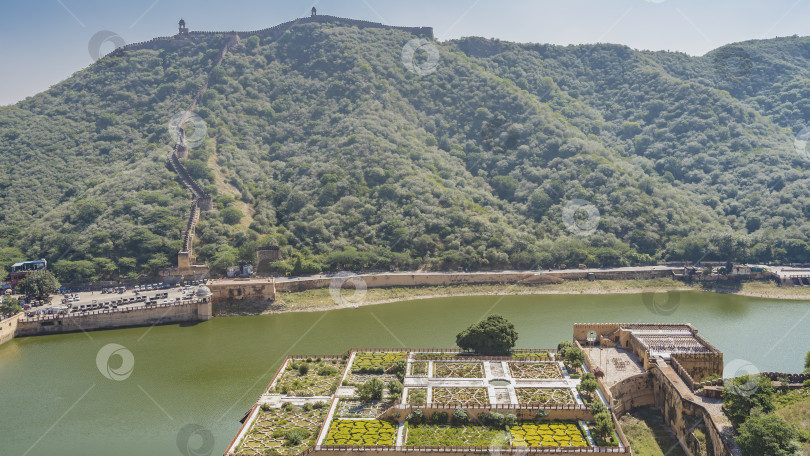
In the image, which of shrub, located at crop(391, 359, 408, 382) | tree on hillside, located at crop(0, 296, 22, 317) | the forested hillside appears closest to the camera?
shrub, located at crop(391, 359, 408, 382)

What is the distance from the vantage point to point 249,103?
89688 millimetres

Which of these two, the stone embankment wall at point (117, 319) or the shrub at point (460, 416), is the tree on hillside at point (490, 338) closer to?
the shrub at point (460, 416)

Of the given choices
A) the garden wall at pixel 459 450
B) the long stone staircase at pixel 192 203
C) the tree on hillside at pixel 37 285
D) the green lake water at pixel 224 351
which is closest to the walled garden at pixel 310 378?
the green lake water at pixel 224 351

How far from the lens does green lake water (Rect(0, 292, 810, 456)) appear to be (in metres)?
31.5

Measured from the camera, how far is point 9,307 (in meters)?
48.0

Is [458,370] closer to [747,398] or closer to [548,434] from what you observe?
[548,434]

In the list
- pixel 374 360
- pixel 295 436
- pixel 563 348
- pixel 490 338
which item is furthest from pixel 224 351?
pixel 563 348

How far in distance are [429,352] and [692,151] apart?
211 feet

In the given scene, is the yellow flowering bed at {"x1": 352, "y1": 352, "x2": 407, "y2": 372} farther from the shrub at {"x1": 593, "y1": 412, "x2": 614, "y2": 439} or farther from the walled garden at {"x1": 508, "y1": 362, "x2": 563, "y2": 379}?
the shrub at {"x1": 593, "y1": 412, "x2": 614, "y2": 439}

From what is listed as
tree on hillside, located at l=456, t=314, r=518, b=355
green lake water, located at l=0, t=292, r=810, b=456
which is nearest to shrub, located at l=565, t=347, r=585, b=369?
tree on hillside, located at l=456, t=314, r=518, b=355

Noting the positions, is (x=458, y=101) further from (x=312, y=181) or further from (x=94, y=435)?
(x=94, y=435)

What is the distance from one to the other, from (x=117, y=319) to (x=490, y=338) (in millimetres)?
31463

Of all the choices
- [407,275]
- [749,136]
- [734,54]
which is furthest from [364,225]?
[734,54]

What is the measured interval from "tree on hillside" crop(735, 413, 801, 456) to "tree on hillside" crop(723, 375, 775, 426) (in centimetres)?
182
